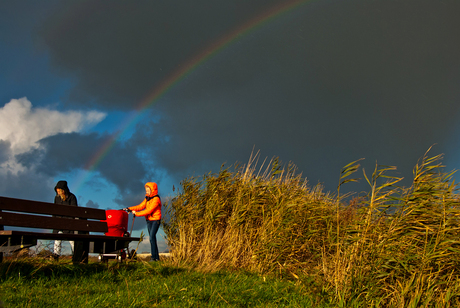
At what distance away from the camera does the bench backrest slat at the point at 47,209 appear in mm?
4801

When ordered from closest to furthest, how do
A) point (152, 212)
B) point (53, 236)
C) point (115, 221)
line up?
1. point (53, 236)
2. point (115, 221)
3. point (152, 212)

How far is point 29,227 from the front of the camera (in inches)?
194

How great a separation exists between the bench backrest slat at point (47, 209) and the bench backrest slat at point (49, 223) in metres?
0.14

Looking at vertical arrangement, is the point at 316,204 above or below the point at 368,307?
above

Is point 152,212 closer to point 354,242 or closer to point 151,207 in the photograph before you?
point 151,207

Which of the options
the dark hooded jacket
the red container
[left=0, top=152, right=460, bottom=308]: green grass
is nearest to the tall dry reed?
[left=0, top=152, right=460, bottom=308]: green grass

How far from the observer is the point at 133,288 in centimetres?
432

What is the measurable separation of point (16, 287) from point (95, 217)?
2210mm

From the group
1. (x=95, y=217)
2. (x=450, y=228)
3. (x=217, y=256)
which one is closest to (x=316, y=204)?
(x=217, y=256)

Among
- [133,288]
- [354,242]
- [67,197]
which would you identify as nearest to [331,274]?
[354,242]

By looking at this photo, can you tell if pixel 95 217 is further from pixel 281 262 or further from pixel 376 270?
pixel 376 270

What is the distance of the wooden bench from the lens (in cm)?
464

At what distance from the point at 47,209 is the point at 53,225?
31 centimetres

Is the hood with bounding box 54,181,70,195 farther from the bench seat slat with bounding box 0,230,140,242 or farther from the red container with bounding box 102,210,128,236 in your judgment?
the bench seat slat with bounding box 0,230,140,242
